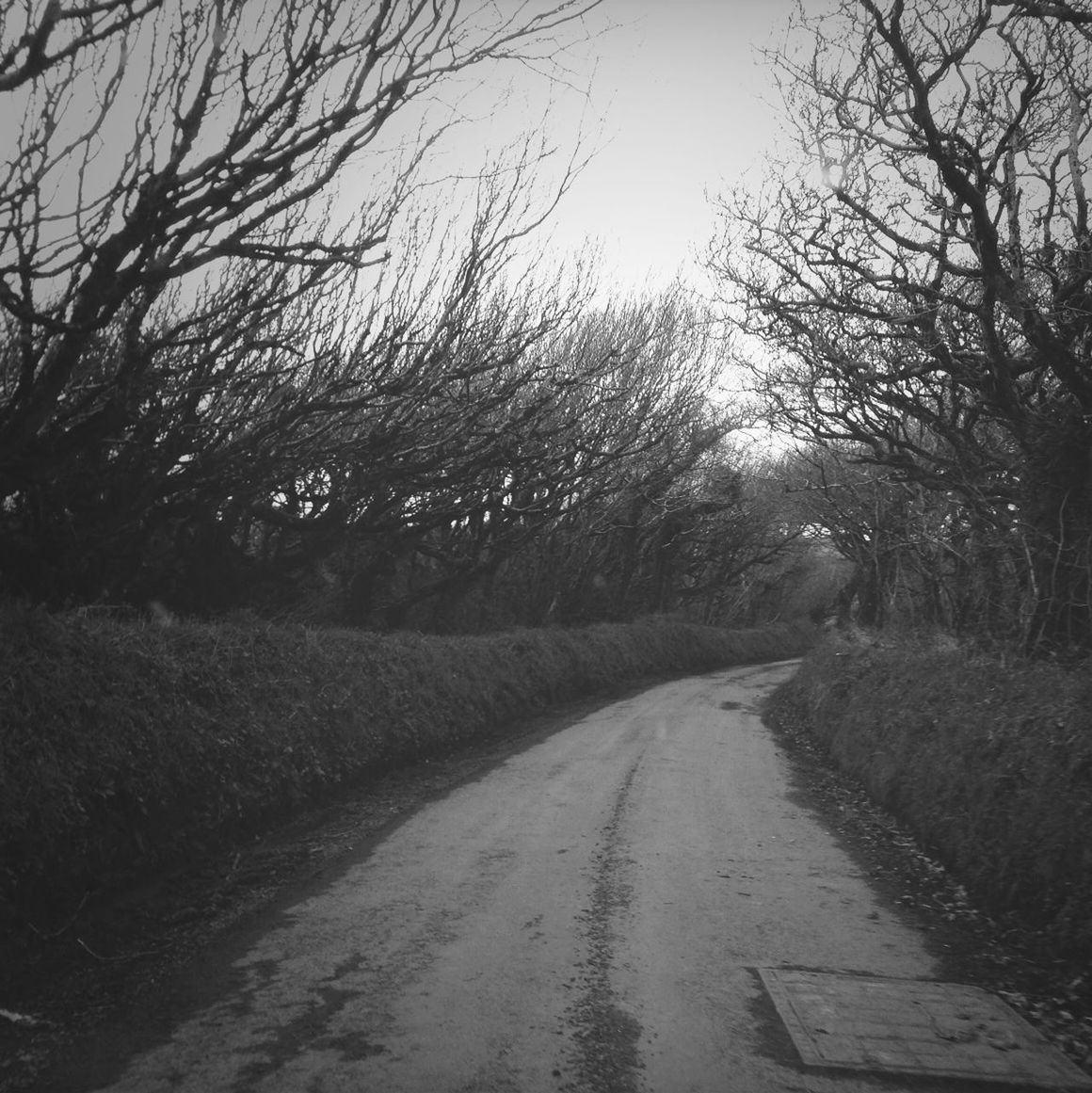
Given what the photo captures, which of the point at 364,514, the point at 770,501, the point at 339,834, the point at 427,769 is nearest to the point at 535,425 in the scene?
the point at 364,514

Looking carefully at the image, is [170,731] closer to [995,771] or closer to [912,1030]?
[912,1030]

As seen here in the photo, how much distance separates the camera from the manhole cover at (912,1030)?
403 cm

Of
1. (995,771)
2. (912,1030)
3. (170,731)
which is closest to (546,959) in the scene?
(912,1030)

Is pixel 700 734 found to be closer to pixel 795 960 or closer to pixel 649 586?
pixel 795 960

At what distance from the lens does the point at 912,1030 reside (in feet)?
14.4

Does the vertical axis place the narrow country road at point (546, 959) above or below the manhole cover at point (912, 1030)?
above

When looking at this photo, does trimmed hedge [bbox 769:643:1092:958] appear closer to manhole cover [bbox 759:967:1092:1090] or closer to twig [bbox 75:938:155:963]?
manhole cover [bbox 759:967:1092:1090]

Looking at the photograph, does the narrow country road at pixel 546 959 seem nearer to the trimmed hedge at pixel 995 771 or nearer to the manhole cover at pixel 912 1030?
the manhole cover at pixel 912 1030

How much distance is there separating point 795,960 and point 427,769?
22.4ft

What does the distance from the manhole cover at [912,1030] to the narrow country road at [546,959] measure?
0.48 ft

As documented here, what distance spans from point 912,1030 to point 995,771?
3.53m

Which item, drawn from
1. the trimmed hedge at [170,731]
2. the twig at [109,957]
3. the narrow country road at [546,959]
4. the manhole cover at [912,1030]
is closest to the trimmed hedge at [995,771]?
the narrow country road at [546,959]

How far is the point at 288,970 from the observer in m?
4.84


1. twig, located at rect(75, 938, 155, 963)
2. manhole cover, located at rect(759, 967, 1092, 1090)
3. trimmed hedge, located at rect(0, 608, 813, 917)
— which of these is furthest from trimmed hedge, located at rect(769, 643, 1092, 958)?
trimmed hedge, located at rect(0, 608, 813, 917)
